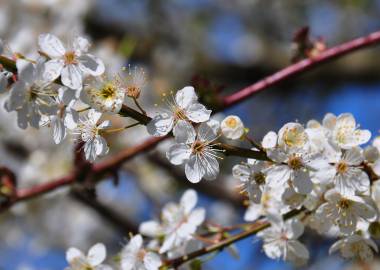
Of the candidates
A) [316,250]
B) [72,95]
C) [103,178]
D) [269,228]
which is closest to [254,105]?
[316,250]

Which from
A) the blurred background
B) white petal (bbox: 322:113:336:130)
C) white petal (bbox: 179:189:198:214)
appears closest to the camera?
white petal (bbox: 322:113:336:130)

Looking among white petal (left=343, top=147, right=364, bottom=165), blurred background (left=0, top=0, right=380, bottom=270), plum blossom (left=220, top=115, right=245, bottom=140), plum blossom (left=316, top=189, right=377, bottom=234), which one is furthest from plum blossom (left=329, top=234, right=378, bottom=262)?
blurred background (left=0, top=0, right=380, bottom=270)

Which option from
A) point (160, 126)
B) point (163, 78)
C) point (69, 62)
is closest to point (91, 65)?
point (69, 62)

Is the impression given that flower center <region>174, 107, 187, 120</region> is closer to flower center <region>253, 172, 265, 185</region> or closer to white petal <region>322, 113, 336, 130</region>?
flower center <region>253, 172, 265, 185</region>

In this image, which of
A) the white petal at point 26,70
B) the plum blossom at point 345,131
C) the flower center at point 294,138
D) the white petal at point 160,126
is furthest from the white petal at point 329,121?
the white petal at point 26,70

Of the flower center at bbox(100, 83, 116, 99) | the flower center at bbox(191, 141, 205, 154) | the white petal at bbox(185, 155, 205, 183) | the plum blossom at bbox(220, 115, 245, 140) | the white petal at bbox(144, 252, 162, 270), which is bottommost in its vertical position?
the white petal at bbox(144, 252, 162, 270)

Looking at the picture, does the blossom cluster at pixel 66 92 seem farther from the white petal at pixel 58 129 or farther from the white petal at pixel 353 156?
the white petal at pixel 353 156
